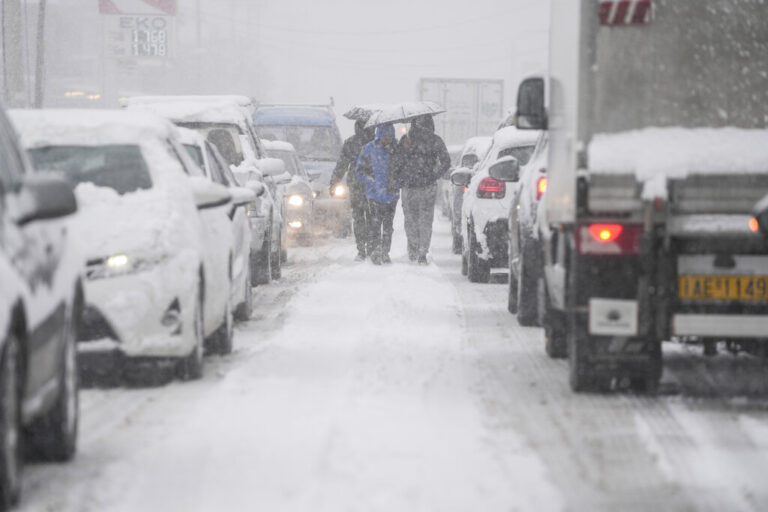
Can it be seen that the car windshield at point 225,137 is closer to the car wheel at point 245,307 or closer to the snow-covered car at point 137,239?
the car wheel at point 245,307

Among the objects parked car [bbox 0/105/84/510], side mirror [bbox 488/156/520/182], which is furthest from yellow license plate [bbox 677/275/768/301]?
side mirror [bbox 488/156/520/182]

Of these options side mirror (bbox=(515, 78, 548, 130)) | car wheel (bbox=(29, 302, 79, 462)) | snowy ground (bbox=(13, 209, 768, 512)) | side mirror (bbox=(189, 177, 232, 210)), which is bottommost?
snowy ground (bbox=(13, 209, 768, 512))

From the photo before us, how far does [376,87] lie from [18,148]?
176m

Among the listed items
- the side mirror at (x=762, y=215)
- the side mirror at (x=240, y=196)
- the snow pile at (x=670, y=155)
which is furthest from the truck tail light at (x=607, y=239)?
the side mirror at (x=240, y=196)

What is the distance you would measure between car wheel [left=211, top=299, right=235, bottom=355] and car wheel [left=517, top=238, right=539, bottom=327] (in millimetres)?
2405

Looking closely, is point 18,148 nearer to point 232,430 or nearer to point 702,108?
point 232,430

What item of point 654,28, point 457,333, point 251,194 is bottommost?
point 457,333

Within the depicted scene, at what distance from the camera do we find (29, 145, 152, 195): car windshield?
31.2 feet

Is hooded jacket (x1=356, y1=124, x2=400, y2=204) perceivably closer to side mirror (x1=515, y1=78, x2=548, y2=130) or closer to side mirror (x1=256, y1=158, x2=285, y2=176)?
side mirror (x1=256, y1=158, x2=285, y2=176)

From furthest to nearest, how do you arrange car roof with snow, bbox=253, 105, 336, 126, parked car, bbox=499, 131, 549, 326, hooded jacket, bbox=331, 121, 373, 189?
car roof with snow, bbox=253, 105, 336, 126 → hooded jacket, bbox=331, 121, 373, 189 → parked car, bbox=499, 131, 549, 326

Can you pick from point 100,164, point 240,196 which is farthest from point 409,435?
point 240,196

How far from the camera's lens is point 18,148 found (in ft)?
21.8

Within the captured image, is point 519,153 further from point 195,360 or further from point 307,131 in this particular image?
point 307,131

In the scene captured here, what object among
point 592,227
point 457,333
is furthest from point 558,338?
point 592,227
